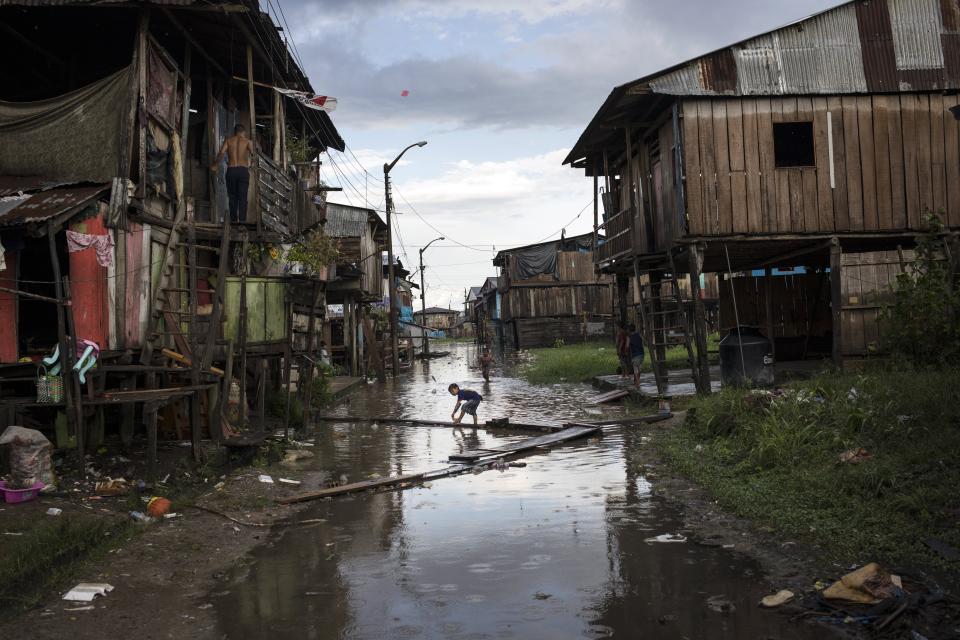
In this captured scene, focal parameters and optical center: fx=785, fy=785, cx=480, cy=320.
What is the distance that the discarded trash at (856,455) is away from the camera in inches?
312

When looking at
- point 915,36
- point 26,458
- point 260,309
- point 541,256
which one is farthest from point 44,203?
point 541,256

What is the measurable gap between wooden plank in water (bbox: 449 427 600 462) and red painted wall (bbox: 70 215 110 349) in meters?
5.16

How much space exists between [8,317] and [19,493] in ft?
10.3

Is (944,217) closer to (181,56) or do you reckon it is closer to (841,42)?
(841,42)

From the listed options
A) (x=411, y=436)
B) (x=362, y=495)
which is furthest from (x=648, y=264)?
(x=362, y=495)

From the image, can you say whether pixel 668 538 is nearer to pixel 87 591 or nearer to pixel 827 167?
pixel 87 591

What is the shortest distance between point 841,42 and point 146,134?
12.6m

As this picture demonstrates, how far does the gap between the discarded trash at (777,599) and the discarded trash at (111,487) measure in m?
7.08

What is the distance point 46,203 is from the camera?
396 inches

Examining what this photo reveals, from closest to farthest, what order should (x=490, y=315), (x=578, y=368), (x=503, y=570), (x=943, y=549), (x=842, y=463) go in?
(x=943, y=549) < (x=503, y=570) < (x=842, y=463) < (x=578, y=368) < (x=490, y=315)

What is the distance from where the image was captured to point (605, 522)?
24.9ft

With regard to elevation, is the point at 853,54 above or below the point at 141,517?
above

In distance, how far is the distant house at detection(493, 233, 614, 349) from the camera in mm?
43969

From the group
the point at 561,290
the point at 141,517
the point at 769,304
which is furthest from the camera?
the point at 561,290
